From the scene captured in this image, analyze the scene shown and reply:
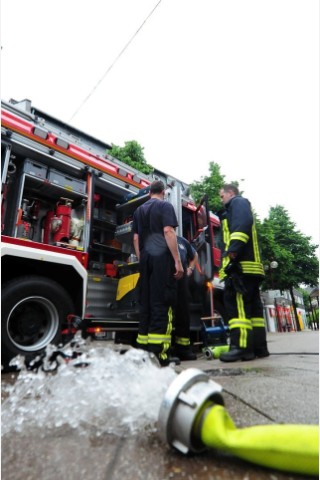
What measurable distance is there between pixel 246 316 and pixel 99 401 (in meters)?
2.09

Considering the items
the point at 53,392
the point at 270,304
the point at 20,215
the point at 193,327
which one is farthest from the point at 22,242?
the point at 270,304

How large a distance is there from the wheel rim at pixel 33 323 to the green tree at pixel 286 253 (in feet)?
57.0

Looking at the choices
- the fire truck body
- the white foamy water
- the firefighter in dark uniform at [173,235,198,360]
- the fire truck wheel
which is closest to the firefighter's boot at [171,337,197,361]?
the firefighter in dark uniform at [173,235,198,360]

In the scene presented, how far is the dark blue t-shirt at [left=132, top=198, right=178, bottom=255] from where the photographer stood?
308cm

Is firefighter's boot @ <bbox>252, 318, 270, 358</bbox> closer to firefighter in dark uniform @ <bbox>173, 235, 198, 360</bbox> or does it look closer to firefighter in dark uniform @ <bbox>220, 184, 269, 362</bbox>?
firefighter in dark uniform @ <bbox>220, 184, 269, 362</bbox>

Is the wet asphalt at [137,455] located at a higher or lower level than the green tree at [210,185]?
lower

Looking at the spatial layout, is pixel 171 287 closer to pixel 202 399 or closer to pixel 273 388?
pixel 273 388

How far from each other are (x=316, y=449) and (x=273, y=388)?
0.95m

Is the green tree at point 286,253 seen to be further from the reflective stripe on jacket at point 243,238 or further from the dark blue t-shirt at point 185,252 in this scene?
the reflective stripe on jacket at point 243,238

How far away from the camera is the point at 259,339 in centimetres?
324

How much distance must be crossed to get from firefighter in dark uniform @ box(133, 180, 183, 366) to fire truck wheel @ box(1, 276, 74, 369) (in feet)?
3.07

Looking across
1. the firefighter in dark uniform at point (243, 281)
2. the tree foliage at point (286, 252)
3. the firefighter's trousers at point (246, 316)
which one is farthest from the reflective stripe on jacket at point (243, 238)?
the tree foliage at point (286, 252)

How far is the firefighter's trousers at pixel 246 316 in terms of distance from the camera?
2.99m

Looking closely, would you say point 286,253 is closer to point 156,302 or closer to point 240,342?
point 240,342
